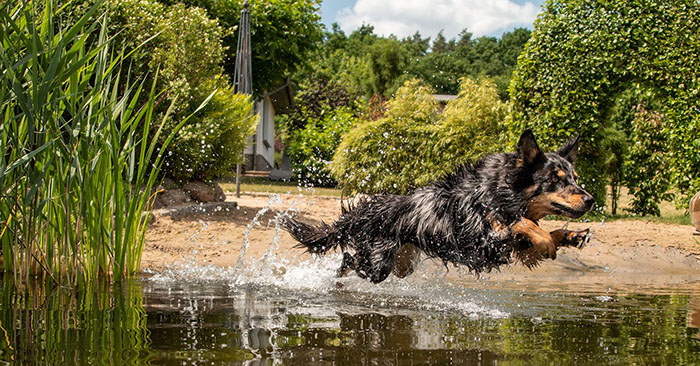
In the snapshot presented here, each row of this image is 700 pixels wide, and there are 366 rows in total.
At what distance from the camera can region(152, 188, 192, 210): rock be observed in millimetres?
10156

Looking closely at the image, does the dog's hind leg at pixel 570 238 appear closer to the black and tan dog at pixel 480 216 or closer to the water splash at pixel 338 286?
the black and tan dog at pixel 480 216

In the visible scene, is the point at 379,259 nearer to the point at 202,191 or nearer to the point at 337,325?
the point at 337,325

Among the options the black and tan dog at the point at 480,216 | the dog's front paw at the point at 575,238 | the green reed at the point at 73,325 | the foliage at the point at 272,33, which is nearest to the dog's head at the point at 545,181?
the black and tan dog at the point at 480,216

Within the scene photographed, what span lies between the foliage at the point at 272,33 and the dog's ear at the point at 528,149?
713 inches

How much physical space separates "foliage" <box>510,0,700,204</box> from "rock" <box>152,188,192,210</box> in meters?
5.56

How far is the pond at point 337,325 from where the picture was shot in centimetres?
300

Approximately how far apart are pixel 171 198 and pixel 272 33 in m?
14.0

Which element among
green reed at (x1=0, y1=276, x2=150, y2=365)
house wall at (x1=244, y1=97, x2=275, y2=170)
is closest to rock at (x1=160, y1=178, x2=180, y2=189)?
green reed at (x1=0, y1=276, x2=150, y2=365)

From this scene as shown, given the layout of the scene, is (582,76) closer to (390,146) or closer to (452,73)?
(390,146)

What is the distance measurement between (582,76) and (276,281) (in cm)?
712

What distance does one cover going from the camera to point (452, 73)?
2564 inches

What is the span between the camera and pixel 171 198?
405 inches

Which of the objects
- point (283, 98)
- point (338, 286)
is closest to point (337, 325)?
point (338, 286)

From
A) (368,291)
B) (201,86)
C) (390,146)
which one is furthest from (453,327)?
(390,146)
